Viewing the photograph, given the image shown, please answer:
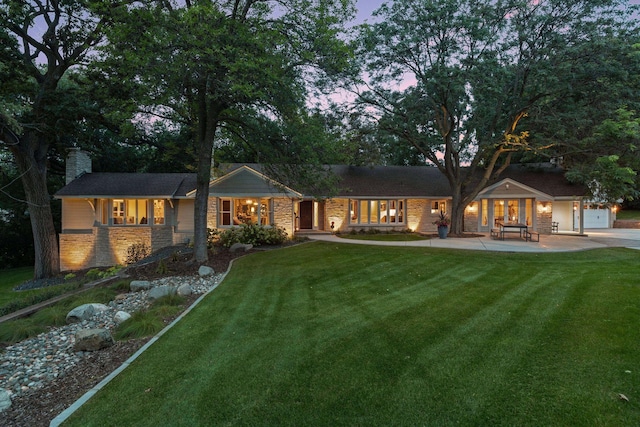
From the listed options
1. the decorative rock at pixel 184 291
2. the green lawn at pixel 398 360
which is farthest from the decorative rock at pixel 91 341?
the decorative rock at pixel 184 291

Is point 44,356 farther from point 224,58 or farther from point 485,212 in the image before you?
point 485,212

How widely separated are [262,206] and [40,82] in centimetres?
1131

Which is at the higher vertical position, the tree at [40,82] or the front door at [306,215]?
the tree at [40,82]

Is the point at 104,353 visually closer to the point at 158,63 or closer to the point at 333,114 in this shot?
the point at 158,63

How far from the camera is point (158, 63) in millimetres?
7777

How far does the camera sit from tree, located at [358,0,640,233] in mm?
14227

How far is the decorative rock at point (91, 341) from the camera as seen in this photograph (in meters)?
5.07

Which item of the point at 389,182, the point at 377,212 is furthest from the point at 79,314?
the point at 389,182

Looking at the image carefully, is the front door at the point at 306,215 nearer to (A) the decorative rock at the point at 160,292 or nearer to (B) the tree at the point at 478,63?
(B) the tree at the point at 478,63

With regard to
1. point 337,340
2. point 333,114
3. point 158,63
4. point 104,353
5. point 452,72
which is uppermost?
point 452,72

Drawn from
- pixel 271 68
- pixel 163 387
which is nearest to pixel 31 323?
pixel 163 387

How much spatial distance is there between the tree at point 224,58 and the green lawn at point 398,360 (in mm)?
5418

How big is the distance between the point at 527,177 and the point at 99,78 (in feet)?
81.4


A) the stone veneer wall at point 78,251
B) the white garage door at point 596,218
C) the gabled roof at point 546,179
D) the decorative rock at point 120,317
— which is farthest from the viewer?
the white garage door at point 596,218
